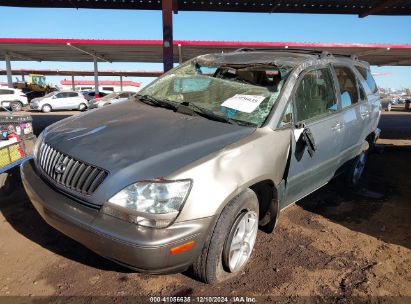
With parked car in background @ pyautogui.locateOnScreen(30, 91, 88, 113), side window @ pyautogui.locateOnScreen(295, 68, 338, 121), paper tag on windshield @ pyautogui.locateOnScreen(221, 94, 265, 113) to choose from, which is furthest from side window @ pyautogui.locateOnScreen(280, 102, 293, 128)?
parked car in background @ pyautogui.locateOnScreen(30, 91, 88, 113)

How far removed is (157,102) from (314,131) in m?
1.58

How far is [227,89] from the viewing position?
12.1ft

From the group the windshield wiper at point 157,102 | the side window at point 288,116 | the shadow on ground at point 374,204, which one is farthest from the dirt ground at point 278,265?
the windshield wiper at point 157,102

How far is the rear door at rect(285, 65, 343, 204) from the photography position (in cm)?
345

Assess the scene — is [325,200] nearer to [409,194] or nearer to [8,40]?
[409,194]

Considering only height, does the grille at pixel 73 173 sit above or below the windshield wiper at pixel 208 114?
below

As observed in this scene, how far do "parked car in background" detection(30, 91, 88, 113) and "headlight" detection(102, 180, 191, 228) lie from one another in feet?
81.8

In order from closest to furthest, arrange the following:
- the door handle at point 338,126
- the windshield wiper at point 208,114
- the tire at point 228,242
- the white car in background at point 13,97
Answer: the tire at point 228,242 < the windshield wiper at point 208,114 < the door handle at point 338,126 < the white car in background at point 13,97

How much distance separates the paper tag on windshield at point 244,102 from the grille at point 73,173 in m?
1.37

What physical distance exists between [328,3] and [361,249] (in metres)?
12.0

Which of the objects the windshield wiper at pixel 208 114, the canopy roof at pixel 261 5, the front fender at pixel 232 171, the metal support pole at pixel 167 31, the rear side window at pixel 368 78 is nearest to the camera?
the front fender at pixel 232 171

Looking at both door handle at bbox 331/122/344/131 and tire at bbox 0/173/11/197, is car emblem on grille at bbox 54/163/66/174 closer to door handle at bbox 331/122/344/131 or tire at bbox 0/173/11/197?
tire at bbox 0/173/11/197

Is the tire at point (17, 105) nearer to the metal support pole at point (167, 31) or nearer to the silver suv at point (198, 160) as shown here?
the metal support pole at point (167, 31)

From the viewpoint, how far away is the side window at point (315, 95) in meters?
3.56
